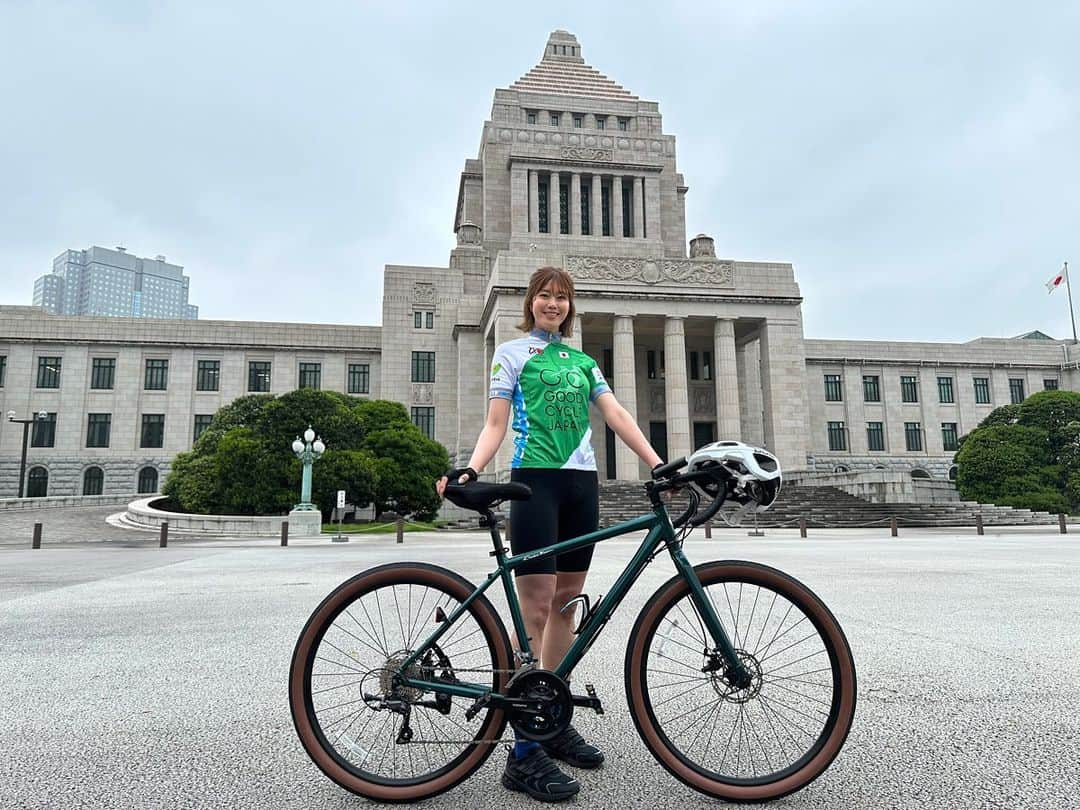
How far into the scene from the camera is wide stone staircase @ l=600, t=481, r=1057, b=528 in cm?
2566

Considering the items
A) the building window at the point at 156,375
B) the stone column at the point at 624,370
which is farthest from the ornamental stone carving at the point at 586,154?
the building window at the point at 156,375

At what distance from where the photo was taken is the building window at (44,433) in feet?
141

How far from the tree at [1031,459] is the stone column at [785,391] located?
27.6 feet

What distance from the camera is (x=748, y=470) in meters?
2.73

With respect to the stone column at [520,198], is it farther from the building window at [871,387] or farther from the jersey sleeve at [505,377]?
the jersey sleeve at [505,377]

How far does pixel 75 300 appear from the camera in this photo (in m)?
147

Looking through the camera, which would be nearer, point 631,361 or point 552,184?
point 631,361

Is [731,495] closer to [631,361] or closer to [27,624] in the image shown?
[27,624]

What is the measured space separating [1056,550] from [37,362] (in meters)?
53.3

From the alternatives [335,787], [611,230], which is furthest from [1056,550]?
[611,230]

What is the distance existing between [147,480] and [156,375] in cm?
698

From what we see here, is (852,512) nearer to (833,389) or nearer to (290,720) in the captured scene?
(833,389)

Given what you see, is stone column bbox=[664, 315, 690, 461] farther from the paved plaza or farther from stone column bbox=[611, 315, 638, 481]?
the paved plaza

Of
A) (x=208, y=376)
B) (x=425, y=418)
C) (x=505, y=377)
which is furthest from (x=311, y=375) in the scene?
→ (x=505, y=377)
